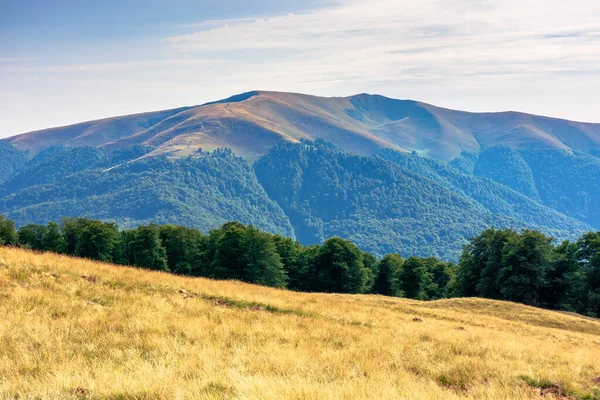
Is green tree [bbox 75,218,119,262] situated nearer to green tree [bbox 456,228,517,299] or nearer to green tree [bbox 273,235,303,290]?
green tree [bbox 273,235,303,290]

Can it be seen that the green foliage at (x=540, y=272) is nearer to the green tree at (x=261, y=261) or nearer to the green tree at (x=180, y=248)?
the green tree at (x=261, y=261)

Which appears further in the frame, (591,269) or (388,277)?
(388,277)

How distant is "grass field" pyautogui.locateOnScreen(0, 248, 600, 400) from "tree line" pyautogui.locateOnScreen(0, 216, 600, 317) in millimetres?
46176

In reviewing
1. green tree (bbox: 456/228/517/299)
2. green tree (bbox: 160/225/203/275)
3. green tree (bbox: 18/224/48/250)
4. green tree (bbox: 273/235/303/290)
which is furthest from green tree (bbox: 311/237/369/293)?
green tree (bbox: 18/224/48/250)

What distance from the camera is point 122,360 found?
8156 millimetres

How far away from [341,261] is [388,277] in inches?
586

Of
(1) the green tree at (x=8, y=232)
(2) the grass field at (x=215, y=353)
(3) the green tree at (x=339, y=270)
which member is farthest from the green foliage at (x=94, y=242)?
(2) the grass field at (x=215, y=353)

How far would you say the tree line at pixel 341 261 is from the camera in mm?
62281

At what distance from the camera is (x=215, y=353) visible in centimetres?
908

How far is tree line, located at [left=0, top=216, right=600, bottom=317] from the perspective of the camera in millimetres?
62281

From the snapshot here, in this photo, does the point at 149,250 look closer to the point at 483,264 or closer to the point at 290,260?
the point at 290,260

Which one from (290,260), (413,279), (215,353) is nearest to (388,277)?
(413,279)

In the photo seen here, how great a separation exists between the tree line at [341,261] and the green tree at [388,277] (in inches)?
8.6

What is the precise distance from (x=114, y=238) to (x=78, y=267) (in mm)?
70227
